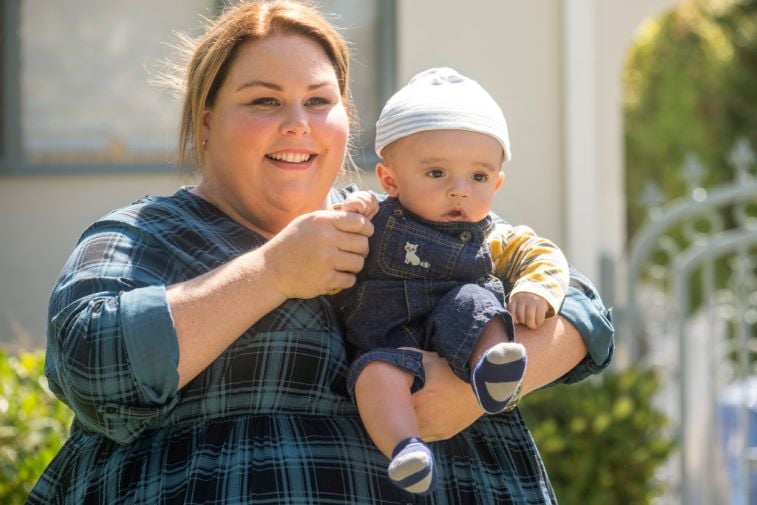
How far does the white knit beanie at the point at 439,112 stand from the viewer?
97.9 inches

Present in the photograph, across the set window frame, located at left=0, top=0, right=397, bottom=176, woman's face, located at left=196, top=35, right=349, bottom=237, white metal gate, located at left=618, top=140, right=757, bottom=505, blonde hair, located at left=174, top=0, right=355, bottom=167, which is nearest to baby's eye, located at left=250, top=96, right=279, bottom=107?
woman's face, located at left=196, top=35, right=349, bottom=237

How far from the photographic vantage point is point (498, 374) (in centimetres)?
226

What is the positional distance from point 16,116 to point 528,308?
4273 millimetres

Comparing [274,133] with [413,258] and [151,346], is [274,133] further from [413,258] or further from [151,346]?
[151,346]

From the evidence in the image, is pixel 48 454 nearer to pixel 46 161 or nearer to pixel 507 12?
pixel 46 161

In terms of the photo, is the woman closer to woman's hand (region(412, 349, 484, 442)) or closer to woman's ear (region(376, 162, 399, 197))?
woman's hand (region(412, 349, 484, 442))

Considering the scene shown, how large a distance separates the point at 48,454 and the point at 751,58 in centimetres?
1340

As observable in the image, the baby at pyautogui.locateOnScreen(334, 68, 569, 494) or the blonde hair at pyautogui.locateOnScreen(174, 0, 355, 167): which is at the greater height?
the blonde hair at pyautogui.locateOnScreen(174, 0, 355, 167)

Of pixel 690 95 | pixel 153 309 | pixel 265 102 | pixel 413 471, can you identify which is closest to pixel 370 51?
pixel 265 102

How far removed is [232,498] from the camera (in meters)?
2.34

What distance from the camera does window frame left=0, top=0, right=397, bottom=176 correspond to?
6.07 meters

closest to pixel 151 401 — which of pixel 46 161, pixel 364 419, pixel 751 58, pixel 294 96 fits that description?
pixel 364 419

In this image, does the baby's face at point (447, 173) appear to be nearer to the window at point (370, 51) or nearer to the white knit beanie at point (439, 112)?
the white knit beanie at point (439, 112)

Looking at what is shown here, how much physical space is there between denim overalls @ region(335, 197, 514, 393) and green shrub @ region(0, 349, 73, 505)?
1.96m
